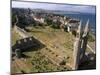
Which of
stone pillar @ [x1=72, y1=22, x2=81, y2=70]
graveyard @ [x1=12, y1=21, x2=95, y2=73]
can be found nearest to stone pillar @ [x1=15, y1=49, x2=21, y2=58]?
graveyard @ [x1=12, y1=21, x2=95, y2=73]

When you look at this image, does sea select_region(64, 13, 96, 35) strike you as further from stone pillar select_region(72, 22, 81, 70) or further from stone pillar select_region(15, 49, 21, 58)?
stone pillar select_region(15, 49, 21, 58)

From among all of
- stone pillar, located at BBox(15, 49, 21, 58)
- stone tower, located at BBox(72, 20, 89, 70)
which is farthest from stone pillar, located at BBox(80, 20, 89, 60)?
stone pillar, located at BBox(15, 49, 21, 58)

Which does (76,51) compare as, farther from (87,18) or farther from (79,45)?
(87,18)

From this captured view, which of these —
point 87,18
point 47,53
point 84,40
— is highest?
point 87,18

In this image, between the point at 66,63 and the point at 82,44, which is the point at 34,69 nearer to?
the point at 66,63

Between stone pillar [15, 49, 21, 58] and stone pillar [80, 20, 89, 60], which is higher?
stone pillar [80, 20, 89, 60]

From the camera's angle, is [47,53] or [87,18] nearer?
[47,53]

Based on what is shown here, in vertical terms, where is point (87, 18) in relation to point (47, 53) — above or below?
above

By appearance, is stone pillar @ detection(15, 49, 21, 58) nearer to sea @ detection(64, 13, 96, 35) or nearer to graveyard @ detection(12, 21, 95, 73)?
graveyard @ detection(12, 21, 95, 73)

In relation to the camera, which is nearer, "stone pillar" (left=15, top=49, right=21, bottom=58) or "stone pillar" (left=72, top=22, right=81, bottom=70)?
"stone pillar" (left=15, top=49, right=21, bottom=58)

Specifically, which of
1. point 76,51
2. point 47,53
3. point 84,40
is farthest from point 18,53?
point 84,40

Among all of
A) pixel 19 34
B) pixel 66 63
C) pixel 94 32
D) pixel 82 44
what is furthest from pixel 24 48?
pixel 94 32
